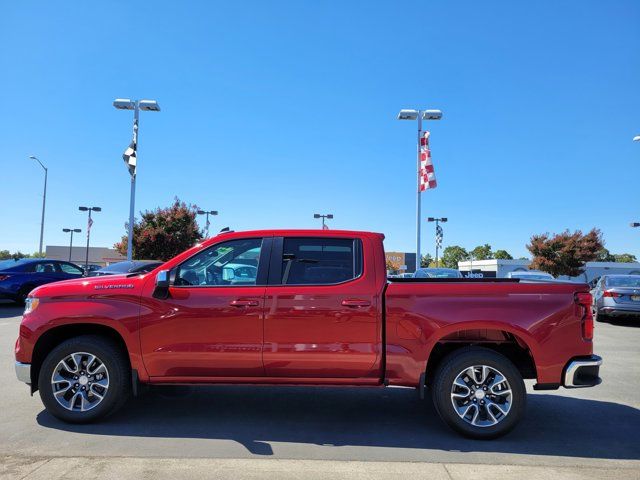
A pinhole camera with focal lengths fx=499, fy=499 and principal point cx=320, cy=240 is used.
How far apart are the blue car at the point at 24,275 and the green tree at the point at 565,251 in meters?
41.8

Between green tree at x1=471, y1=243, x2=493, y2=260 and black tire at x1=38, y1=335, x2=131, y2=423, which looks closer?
black tire at x1=38, y1=335, x2=131, y2=423

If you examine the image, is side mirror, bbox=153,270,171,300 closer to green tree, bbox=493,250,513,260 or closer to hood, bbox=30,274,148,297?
hood, bbox=30,274,148,297

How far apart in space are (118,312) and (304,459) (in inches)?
88.8

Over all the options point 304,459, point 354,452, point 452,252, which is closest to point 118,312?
point 304,459

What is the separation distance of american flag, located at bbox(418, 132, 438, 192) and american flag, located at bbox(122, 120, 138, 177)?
12.9m

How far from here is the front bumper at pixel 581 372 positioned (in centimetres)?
460

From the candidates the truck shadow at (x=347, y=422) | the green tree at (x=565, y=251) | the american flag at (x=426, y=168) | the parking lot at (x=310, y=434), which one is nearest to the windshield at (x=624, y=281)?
the american flag at (x=426, y=168)

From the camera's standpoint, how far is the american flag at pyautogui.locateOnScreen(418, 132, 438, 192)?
884 inches

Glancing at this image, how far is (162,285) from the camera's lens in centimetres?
475

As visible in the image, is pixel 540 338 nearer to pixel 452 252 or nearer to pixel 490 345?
pixel 490 345

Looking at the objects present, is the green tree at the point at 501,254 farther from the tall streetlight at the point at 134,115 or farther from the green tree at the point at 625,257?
the tall streetlight at the point at 134,115

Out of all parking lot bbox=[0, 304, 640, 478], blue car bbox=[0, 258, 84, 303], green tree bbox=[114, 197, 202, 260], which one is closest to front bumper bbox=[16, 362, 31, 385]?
parking lot bbox=[0, 304, 640, 478]

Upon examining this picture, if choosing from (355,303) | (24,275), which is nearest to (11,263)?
(24,275)

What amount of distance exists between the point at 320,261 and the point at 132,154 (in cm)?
1947
